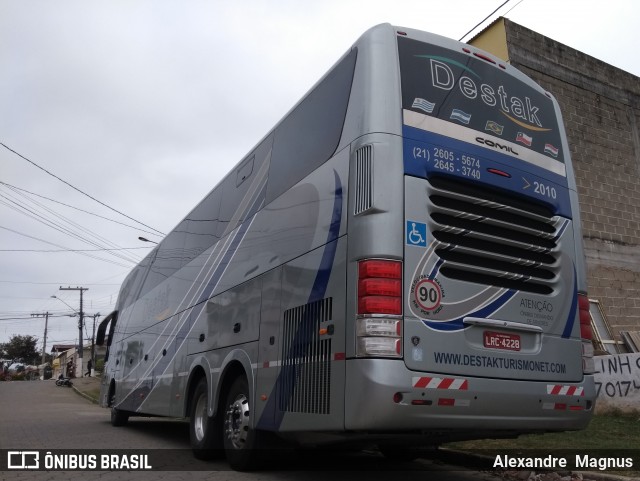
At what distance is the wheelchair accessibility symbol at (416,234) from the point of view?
493 cm

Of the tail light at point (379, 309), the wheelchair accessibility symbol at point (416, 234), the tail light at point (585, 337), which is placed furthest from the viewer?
the tail light at point (585, 337)

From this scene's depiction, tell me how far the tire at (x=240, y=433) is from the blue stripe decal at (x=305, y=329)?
46 cm

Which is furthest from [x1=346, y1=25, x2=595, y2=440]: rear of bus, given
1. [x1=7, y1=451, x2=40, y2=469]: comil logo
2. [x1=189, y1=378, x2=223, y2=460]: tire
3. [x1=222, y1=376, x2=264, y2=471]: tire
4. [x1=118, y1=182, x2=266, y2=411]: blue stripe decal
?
[x1=7, y1=451, x2=40, y2=469]: comil logo

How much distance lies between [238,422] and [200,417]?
5.02ft

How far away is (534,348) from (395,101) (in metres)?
2.55

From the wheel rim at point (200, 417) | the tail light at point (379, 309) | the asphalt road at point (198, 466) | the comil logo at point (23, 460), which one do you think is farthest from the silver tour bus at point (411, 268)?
the comil logo at point (23, 460)

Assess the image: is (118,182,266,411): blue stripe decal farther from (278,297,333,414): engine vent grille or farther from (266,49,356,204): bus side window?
(278,297,333,414): engine vent grille

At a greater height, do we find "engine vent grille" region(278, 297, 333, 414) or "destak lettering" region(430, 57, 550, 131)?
"destak lettering" region(430, 57, 550, 131)

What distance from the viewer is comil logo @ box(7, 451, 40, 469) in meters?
7.55

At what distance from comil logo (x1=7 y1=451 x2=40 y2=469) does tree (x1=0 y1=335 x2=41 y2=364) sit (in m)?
107

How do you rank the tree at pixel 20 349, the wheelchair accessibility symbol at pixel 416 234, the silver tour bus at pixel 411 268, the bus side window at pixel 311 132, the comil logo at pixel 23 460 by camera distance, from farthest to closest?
the tree at pixel 20 349 → the comil logo at pixel 23 460 → the bus side window at pixel 311 132 → the wheelchair accessibility symbol at pixel 416 234 → the silver tour bus at pixel 411 268

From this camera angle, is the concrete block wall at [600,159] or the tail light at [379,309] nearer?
the tail light at [379,309]

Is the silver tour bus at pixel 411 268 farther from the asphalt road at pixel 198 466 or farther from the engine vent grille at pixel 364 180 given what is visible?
the asphalt road at pixel 198 466

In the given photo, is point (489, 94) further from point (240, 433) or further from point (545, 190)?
point (240, 433)
